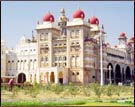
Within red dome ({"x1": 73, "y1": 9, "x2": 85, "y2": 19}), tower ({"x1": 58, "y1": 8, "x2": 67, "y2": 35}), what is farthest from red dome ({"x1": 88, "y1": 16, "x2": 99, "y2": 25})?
red dome ({"x1": 73, "y1": 9, "x2": 85, "y2": 19})

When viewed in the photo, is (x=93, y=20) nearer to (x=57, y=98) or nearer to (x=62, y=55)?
(x=62, y=55)

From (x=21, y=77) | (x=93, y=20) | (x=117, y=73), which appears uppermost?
(x=93, y=20)

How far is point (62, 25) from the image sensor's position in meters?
68.9

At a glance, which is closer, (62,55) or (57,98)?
(57,98)

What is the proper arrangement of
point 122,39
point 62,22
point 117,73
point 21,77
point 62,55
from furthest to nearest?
point 122,39 < point 117,73 < point 62,22 < point 21,77 < point 62,55

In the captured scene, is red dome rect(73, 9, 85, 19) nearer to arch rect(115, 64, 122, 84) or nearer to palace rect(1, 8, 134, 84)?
palace rect(1, 8, 134, 84)

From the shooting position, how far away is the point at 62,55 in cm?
5928

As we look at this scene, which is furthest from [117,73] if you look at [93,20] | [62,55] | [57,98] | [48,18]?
[57,98]

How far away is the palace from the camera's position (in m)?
57.3

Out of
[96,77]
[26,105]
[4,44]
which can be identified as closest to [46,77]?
[96,77]

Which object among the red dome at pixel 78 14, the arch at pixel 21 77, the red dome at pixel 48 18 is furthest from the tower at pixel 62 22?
the arch at pixel 21 77

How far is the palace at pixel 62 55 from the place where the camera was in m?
57.3

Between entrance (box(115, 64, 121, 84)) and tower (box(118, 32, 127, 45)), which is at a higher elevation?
tower (box(118, 32, 127, 45))

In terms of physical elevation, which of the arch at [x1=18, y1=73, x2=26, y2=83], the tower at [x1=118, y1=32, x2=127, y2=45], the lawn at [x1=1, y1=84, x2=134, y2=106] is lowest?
the lawn at [x1=1, y1=84, x2=134, y2=106]
